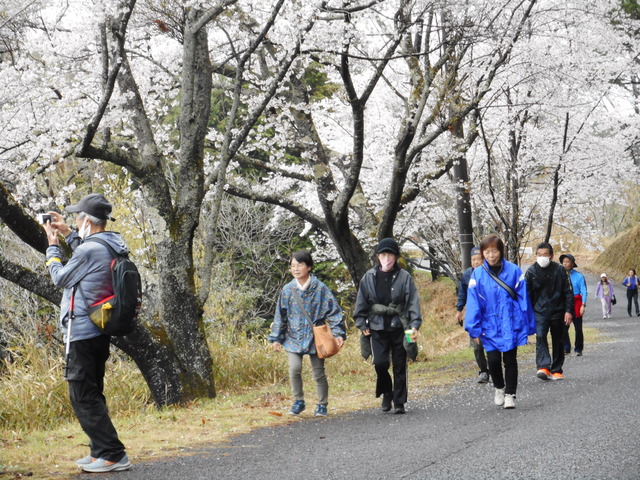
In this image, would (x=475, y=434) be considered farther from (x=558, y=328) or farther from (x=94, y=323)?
(x=558, y=328)

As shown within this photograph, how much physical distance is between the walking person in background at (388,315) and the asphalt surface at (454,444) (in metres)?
0.32

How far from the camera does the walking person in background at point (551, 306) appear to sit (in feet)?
31.6

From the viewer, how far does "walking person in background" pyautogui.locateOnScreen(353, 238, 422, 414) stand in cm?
745

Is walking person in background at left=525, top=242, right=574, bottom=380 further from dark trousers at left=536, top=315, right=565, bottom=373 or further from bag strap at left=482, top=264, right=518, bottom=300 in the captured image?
bag strap at left=482, top=264, right=518, bottom=300

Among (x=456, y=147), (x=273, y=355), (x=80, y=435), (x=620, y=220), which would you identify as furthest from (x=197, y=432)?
(x=620, y=220)

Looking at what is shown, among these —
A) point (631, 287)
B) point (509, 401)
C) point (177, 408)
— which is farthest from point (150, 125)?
point (631, 287)

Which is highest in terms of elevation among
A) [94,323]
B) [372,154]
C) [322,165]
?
[372,154]

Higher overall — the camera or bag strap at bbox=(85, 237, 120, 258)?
the camera

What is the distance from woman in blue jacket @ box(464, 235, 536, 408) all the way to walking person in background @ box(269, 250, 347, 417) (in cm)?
141

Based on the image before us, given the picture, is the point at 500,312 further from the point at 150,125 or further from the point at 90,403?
the point at 150,125

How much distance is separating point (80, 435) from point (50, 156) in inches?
277

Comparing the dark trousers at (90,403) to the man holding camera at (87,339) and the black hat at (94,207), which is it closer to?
the man holding camera at (87,339)

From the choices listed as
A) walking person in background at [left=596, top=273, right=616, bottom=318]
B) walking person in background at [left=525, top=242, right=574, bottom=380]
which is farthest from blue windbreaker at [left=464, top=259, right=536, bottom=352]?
walking person in background at [left=596, top=273, right=616, bottom=318]

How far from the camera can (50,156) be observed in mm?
12742
